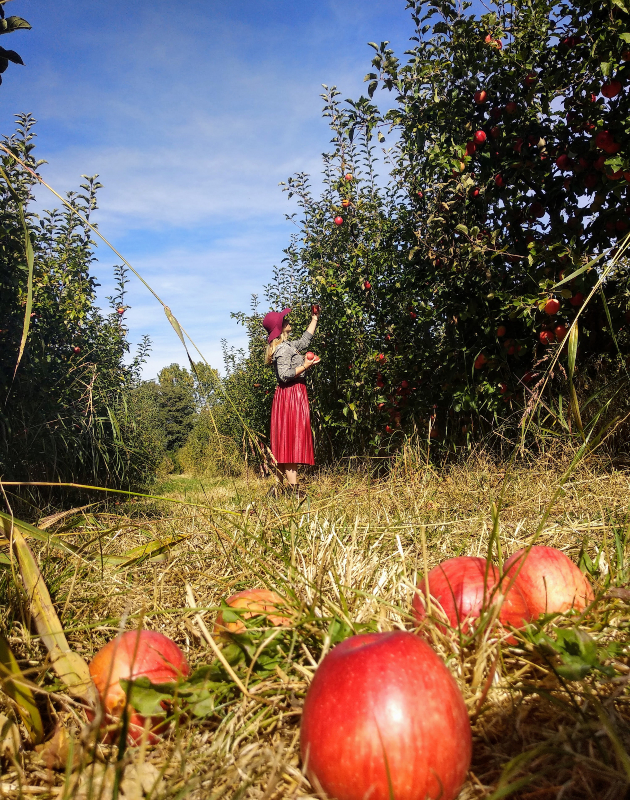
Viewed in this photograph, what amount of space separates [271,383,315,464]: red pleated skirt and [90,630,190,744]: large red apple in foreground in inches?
166

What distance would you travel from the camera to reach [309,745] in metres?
0.74

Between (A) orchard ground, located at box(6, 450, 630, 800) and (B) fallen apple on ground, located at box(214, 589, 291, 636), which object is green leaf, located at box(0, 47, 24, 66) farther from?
(B) fallen apple on ground, located at box(214, 589, 291, 636)

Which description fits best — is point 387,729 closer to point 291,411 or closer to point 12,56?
point 12,56

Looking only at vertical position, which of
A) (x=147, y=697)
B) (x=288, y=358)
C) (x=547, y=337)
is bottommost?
(x=147, y=697)

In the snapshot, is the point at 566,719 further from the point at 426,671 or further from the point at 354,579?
the point at 354,579

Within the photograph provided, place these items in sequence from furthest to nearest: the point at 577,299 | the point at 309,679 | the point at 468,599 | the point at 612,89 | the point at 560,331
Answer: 1. the point at 560,331
2. the point at 577,299
3. the point at 612,89
4. the point at 468,599
5. the point at 309,679

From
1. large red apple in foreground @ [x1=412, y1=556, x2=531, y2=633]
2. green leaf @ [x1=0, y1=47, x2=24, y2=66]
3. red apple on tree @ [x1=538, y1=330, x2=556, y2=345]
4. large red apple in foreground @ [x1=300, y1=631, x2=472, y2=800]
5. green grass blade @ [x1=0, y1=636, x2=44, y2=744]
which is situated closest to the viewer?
large red apple in foreground @ [x1=300, y1=631, x2=472, y2=800]

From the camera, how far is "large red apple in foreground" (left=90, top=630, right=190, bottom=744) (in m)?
0.95

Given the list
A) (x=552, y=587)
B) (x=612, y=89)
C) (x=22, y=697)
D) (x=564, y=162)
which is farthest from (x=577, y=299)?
(x=22, y=697)

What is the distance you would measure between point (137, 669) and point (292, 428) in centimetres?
434

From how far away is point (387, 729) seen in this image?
69 cm

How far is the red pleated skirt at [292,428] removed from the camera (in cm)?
531

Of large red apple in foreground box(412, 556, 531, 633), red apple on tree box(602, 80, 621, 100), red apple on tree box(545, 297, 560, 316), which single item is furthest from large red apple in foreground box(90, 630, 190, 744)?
red apple on tree box(602, 80, 621, 100)

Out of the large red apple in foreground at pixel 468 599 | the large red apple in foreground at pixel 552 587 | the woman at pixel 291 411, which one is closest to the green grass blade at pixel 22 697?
the large red apple in foreground at pixel 468 599
